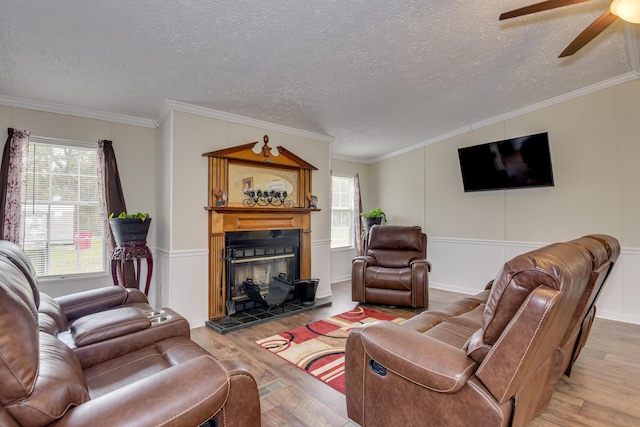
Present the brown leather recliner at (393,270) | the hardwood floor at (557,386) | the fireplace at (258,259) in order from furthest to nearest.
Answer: the brown leather recliner at (393,270)
the fireplace at (258,259)
the hardwood floor at (557,386)

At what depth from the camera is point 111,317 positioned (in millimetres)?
1781

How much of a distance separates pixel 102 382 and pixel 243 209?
2.46 meters

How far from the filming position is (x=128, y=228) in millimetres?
3312

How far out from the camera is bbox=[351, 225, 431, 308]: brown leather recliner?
12.9 ft

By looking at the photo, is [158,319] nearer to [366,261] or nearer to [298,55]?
[298,55]

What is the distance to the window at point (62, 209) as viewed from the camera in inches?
127

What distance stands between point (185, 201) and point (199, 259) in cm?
68

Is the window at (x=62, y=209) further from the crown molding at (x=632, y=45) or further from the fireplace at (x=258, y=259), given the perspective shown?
the crown molding at (x=632, y=45)

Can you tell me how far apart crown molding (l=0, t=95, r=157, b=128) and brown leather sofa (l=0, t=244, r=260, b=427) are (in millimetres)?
2714

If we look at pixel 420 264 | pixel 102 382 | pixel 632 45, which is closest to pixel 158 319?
pixel 102 382

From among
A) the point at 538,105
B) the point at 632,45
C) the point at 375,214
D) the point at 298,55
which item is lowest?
the point at 375,214

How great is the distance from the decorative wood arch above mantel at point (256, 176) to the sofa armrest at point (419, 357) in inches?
102

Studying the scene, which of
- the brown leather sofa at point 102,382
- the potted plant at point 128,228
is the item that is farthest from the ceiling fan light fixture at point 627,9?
the potted plant at point 128,228

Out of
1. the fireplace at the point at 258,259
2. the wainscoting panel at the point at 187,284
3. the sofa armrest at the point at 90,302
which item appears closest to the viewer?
the sofa armrest at the point at 90,302
